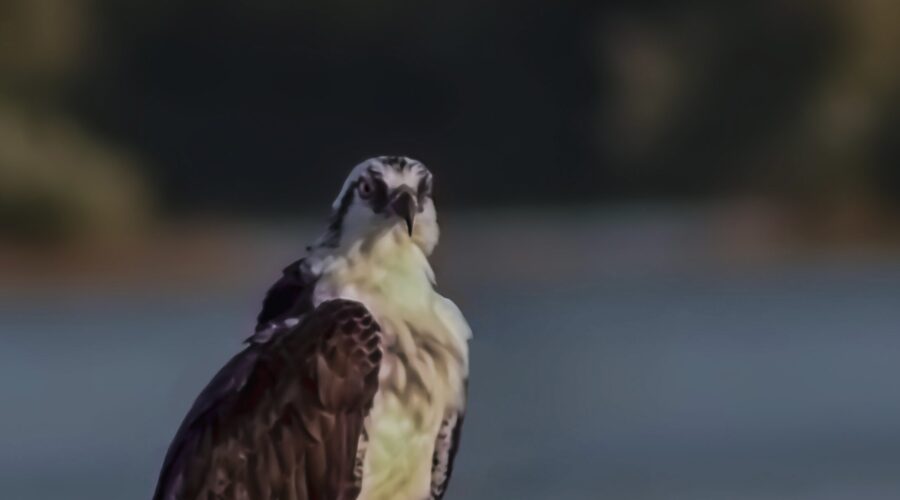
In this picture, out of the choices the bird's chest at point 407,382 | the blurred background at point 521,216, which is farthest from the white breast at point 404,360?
the blurred background at point 521,216

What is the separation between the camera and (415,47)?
1.33m

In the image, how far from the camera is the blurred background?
130cm

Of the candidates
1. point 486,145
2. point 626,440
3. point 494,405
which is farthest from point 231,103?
point 626,440

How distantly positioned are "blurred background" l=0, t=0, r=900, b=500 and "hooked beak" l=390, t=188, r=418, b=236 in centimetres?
28

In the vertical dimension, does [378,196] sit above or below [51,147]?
below

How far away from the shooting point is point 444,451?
1.04m

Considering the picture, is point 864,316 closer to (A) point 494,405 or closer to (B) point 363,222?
(A) point 494,405

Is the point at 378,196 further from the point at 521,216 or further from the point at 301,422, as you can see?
the point at 521,216

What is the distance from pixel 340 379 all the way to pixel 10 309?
1.72 ft

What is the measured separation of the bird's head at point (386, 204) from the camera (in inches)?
40.1

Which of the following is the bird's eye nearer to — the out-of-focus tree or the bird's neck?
the bird's neck

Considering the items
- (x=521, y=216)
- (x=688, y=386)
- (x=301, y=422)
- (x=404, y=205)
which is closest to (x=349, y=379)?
(x=301, y=422)

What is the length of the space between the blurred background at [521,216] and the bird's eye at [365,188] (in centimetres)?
25

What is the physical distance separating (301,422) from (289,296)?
0.45 ft
